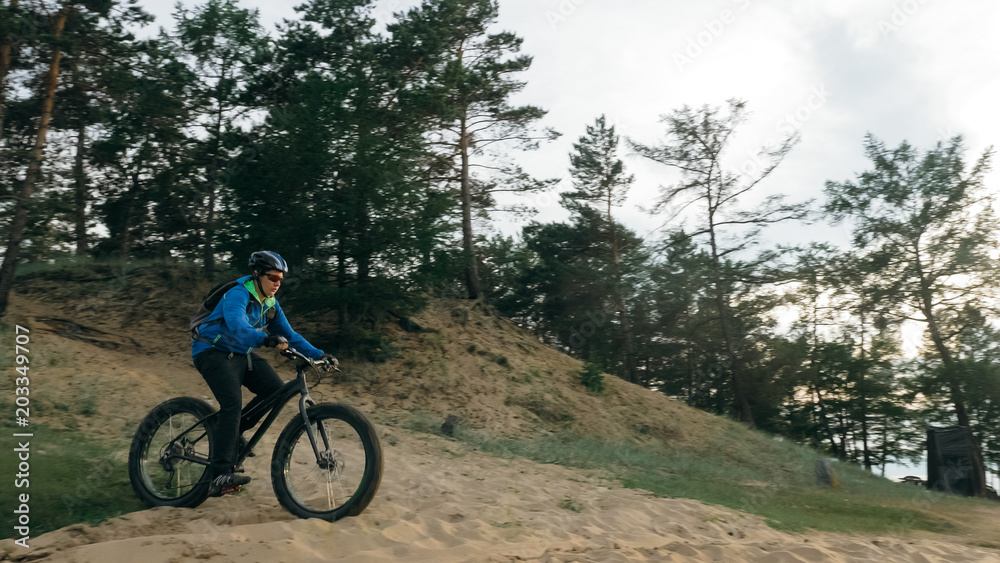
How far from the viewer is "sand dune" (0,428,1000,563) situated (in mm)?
4250

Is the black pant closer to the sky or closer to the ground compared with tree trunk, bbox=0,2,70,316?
closer to the ground

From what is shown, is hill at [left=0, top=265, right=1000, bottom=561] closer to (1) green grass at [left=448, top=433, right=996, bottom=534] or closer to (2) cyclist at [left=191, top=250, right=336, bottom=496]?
(1) green grass at [left=448, top=433, right=996, bottom=534]

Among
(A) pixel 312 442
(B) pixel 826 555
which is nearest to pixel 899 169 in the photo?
(B) pixel 826 555

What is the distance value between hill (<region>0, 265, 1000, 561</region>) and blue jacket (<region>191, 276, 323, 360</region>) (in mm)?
1359

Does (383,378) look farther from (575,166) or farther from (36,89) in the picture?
(575,166)

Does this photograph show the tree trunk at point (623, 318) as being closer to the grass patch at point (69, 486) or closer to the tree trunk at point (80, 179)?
the tree trunk at point (80, 179)

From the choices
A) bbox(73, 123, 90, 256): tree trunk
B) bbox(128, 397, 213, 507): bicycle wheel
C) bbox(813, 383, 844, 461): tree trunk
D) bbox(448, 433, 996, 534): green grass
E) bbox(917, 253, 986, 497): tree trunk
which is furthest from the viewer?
bbox(813, 383, 844, 461): tree trunk

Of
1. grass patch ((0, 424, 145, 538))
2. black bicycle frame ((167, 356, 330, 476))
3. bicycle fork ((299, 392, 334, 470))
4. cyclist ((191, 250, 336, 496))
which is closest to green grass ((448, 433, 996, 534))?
bicycle fork ((299, 392, 334, 470))

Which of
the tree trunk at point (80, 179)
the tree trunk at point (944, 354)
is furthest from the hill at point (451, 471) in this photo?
the tree trunk at point (944, 354)

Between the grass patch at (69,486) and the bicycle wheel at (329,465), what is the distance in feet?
4.75

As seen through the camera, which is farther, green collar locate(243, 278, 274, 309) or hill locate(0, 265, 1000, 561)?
green collar locate(243, 278, 274, 309)

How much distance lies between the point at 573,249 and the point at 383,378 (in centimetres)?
1915

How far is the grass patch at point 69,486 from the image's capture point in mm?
4996

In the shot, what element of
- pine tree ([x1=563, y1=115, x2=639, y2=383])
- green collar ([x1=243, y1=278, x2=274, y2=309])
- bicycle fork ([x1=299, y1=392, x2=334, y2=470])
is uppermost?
pine tree ([x1=563, y1=115, x2=639, y2=383])
